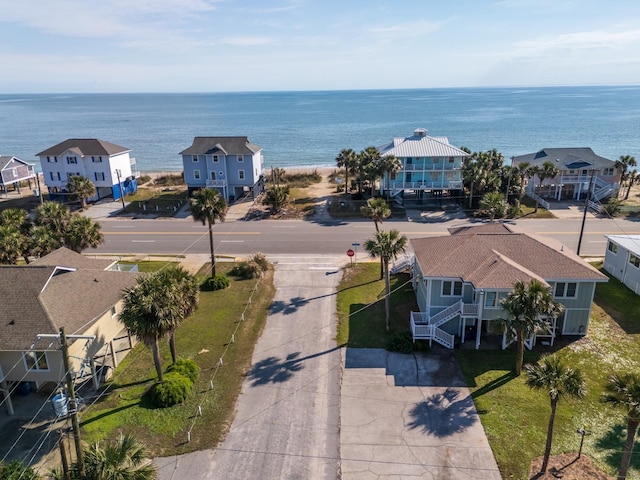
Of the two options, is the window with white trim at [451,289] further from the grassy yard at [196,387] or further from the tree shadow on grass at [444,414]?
the grassy yard at [196,387]

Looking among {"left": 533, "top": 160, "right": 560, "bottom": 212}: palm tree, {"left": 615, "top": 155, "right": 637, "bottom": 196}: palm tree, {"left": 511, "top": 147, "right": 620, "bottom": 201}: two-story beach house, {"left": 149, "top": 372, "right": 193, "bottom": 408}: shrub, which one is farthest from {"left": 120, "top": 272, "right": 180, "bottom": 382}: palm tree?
{"left": 615, "top": 155, "right": 637, "bottom": 196}: palm tree

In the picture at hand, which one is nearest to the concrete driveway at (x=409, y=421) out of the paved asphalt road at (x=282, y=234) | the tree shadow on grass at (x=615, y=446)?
the tree shadow on grass at (x=615, y=446)

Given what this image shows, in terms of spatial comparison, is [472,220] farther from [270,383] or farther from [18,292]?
[18,292]

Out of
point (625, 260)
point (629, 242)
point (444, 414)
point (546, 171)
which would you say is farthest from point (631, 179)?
point (444, 414)

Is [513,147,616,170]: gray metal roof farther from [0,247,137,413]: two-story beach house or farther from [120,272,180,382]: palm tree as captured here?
[0,247,137,413]: two-story beach house

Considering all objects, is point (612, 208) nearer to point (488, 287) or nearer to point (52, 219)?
point (488, 287)
